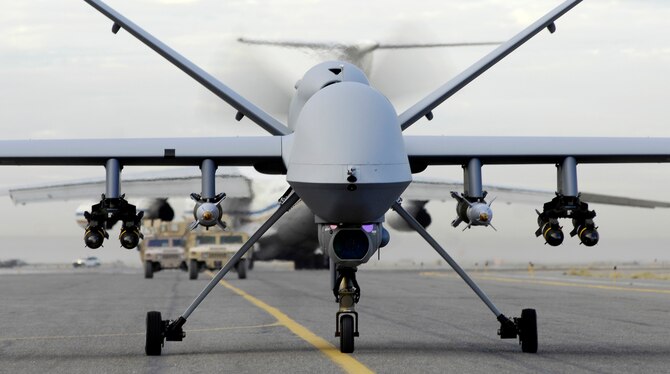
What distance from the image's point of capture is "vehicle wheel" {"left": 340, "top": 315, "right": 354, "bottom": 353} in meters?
15.0

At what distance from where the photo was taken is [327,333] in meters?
18.8

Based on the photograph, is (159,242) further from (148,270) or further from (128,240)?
(128,240)

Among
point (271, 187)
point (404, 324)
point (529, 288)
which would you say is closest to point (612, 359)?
point (404, 324)

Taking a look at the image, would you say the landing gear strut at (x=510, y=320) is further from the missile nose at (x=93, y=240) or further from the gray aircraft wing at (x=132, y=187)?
the gray aircraft wing at (x=132, y=187)

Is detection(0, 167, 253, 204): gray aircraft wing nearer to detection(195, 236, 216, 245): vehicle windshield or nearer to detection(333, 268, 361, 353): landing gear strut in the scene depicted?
detection(195, 236, 216, 245): vehicle windshield

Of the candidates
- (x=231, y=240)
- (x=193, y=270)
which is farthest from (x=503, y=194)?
(x=193, y=270)

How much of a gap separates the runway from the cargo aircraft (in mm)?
963

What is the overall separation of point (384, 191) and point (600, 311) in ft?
44.0

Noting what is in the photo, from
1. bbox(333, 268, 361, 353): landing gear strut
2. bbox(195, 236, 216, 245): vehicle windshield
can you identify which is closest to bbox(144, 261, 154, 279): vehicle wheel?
bbox(195, 236, 216, 245): vehicle windshield

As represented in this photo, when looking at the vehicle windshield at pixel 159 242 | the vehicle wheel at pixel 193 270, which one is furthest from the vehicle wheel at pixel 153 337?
the vehicle windshield at pixel 159 242

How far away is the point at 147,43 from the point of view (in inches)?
627

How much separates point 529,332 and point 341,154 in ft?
13.0

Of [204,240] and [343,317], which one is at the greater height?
[204,240]

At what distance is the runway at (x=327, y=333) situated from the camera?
13930mm
